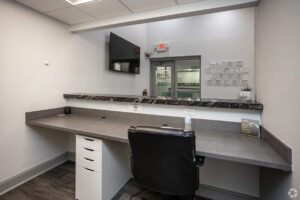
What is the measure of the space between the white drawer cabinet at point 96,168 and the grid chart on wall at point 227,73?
11.3ft

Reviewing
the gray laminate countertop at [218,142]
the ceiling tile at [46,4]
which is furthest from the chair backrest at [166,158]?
the ceiling tile at [46,4]

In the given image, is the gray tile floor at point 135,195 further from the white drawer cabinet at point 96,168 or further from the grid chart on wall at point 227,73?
the grid chart on wall at point 227,73

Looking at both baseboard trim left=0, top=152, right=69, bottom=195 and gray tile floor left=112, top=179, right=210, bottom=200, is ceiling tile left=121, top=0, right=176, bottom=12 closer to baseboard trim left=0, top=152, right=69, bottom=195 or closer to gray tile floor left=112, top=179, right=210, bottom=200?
gray tile floor left=112, top=179, right=210, bottom=200

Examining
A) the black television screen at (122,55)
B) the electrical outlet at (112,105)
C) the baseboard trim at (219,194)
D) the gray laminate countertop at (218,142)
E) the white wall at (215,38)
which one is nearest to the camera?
the gray laminate countertop at (218,142)

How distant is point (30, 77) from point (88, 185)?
64.0 inches

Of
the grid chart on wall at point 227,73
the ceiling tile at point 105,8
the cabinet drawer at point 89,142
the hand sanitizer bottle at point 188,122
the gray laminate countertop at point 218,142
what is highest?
the ceiling tile at point 105,8

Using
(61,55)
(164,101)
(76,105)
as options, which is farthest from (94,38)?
(164,101)

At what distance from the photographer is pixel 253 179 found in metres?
1.76

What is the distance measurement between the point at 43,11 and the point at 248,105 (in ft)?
9.28

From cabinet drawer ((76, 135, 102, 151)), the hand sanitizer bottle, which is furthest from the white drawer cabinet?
the hand sanitizer bottle

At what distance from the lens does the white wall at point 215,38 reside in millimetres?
4203

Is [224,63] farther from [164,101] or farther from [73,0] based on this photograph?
[73,0]

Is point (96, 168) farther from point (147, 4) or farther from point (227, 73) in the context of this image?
point (227, 73)

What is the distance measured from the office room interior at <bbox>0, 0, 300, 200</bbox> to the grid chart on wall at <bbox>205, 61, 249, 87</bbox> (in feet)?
7.22
